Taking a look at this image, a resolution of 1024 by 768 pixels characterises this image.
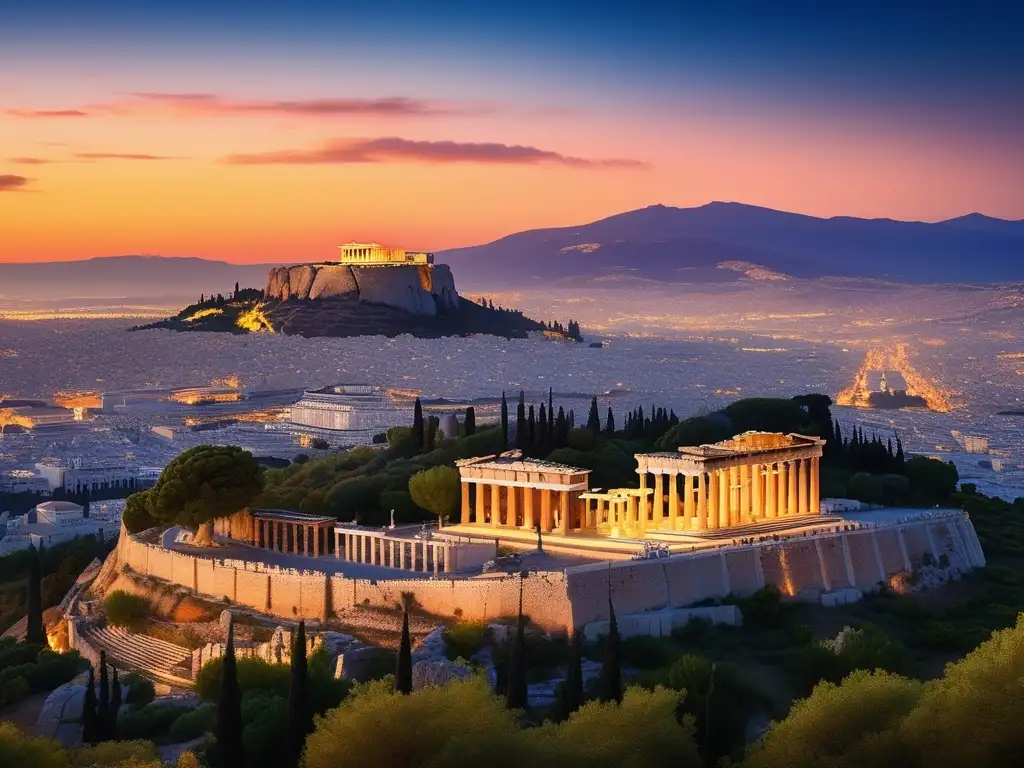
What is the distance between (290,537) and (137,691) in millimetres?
10518

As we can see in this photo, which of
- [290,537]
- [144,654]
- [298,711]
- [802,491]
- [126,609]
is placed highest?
[802,491]

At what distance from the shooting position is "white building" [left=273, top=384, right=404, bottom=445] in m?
114

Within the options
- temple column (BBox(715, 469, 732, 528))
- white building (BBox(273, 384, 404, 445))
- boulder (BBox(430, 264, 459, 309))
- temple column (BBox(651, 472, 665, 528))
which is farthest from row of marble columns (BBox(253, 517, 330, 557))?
boulder (BBox(430, 264, 459, 309))

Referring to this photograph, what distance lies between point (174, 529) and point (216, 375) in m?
102

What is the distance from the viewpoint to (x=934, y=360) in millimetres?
180000

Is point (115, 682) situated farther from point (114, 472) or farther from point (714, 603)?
point (114, 472)

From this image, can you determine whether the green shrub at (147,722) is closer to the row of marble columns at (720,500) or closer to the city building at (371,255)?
the row of marble columns at (720,500)

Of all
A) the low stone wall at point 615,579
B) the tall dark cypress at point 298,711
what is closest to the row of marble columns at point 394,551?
the low stone wall at point 615,579

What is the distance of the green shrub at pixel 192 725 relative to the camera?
42.0m

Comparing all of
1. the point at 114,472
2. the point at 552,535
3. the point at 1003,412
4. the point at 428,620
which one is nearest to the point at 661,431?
the point at 552,535

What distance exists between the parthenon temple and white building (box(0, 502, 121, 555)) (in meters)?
24.6

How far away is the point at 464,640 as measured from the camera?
151 feet

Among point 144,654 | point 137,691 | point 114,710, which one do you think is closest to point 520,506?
point 144,654

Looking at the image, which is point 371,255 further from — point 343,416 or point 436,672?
point 436,672
